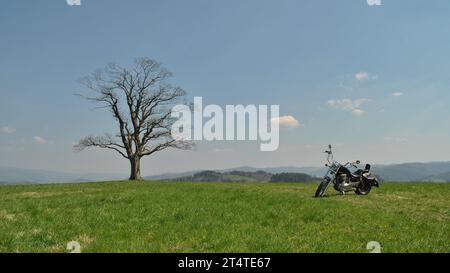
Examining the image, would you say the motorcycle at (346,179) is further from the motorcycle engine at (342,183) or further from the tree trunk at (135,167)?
the tree trunk at (135,167)

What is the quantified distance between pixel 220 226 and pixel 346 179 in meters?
13.8

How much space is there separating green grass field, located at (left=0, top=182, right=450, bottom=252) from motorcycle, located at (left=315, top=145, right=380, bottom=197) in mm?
3914

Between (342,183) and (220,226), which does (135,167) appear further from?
(220,226)

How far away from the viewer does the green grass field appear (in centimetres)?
1028

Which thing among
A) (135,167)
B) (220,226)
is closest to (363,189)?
(220,226)

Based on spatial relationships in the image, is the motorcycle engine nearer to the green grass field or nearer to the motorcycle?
the motorcycle

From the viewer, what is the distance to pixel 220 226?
513 inches

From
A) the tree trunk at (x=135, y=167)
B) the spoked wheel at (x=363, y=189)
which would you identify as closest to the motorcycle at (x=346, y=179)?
the spoked wheel at (x=363, y=189)

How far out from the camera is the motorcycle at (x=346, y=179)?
78.3 ft

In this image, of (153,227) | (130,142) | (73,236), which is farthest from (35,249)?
(130,142)

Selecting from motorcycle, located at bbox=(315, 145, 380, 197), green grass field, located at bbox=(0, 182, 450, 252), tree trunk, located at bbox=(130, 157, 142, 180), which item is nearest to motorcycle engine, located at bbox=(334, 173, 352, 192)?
motorcycle, located at bbox=(315, 145, 380, 197)

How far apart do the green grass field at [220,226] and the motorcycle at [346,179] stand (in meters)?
3.91

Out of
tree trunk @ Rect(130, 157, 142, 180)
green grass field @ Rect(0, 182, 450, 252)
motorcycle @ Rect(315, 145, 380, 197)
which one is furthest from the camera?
tree trunk @ Rect(130, 157, 142, 180)
